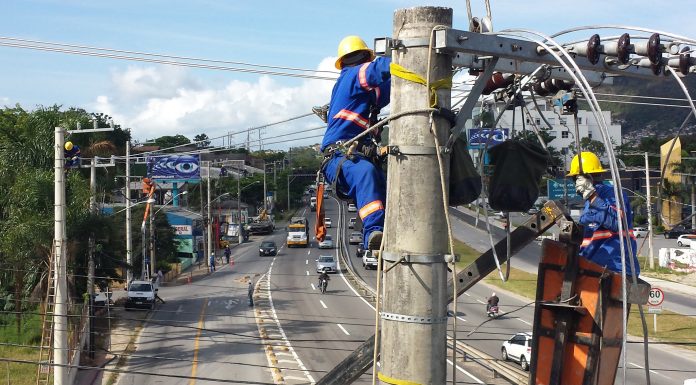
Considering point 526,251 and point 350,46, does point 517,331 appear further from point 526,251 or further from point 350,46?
point 526,251

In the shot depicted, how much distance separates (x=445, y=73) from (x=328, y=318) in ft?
92.1

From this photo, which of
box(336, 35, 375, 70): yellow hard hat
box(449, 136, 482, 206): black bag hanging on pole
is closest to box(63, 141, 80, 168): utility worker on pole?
box(336, 35, 375, 70): yellow hard hat

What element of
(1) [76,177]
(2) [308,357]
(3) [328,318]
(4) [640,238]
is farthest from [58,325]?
(4) [640,238]

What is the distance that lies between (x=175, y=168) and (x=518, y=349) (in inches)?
1657

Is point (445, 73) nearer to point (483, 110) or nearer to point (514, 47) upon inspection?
point (514, 47)

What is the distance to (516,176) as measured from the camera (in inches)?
230

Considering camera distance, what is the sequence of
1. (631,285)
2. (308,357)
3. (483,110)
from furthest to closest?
(308,357), (483,110), (631,285)

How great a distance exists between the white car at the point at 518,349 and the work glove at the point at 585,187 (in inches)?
589

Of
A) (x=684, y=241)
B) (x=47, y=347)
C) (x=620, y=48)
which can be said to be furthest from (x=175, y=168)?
(x=620, y=48)

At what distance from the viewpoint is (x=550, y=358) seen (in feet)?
19.7

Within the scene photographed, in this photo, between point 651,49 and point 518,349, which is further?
point 518,349

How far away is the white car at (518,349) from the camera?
21438 millimetres

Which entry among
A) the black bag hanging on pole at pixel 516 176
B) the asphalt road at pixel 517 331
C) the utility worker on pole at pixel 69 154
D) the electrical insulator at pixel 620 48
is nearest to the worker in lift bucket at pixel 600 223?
the black bag hanging on pole at pixel 516 176

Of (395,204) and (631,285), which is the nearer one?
(395,204)
